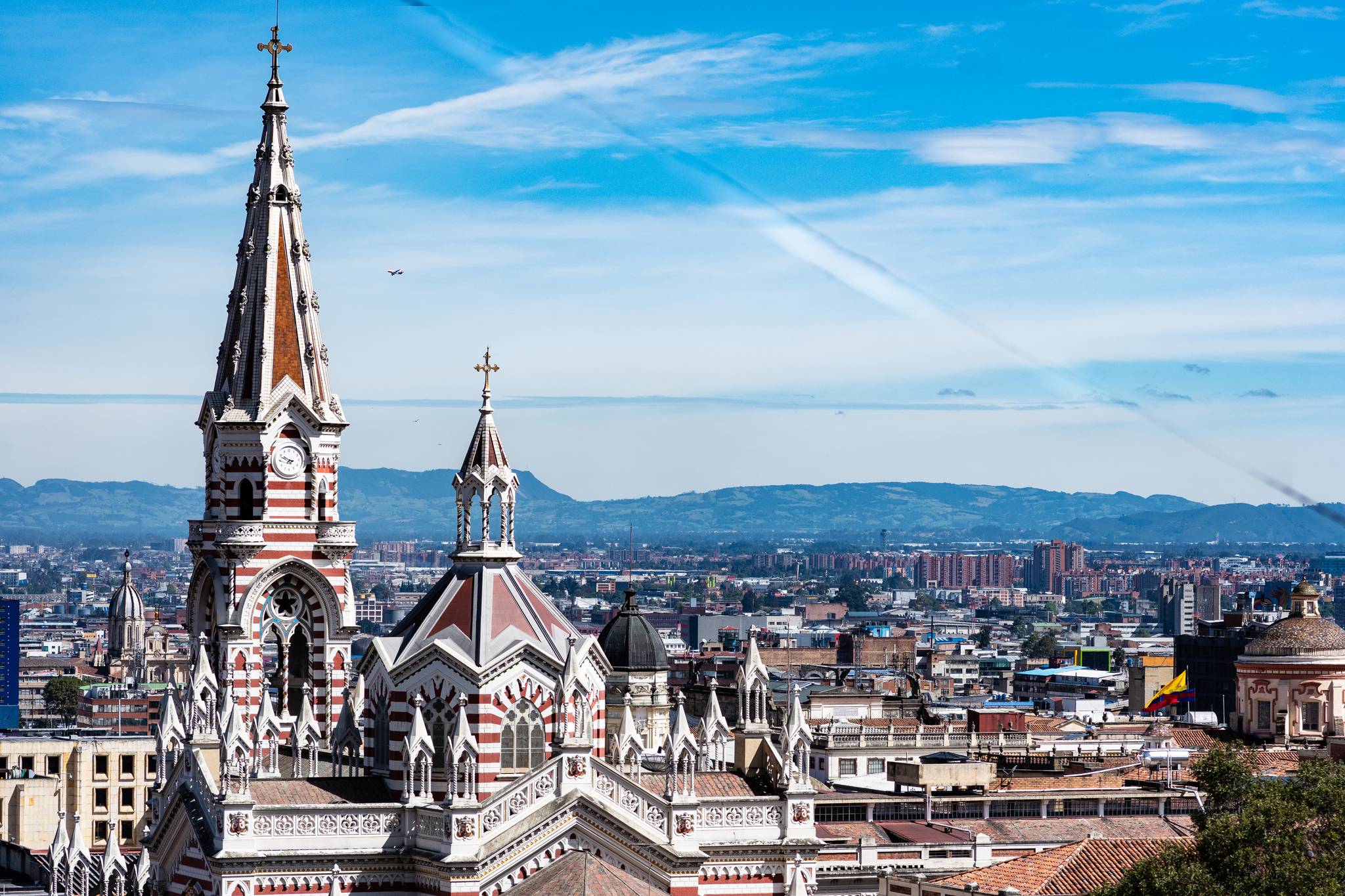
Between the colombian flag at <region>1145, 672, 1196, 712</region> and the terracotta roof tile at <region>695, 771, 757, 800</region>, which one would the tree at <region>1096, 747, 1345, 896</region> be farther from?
the colombian flag at <region>1145, 672, 1196, 712</region>

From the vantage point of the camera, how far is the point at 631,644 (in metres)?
98.5

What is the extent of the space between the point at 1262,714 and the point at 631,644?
50508 mm

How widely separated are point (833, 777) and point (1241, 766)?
1780 inches

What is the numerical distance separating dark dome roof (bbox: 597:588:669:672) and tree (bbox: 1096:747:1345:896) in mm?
28009

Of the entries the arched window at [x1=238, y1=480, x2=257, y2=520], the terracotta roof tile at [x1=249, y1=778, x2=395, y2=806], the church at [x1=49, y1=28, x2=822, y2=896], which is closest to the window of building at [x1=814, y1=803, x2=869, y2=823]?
the church at [x1=49, y1=28, x2=822, y2=896]

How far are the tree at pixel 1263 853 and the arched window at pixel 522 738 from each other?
15.5m

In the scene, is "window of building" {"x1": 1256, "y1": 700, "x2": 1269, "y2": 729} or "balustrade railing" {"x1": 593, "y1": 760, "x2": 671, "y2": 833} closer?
"balustrade railing" {"x1": 593, "y1": 760, "x2": 671, "y2": 833}

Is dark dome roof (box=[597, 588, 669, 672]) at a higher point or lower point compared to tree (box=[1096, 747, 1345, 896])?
higher

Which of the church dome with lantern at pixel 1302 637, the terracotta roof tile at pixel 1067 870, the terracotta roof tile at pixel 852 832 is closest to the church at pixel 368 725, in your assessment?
the terracotta roof tile at pixel 1067 870

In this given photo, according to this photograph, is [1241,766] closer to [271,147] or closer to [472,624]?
[472,624]

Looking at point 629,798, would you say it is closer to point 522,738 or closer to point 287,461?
point 522,738

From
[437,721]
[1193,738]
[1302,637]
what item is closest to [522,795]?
[437,721]

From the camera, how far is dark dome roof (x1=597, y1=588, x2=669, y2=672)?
322ft

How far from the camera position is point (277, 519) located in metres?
79.1
